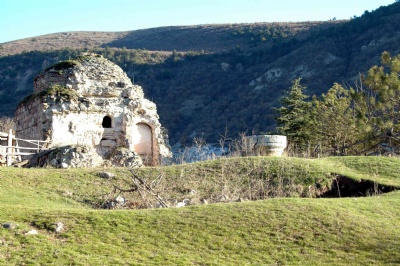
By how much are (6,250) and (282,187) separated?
905 centimetres

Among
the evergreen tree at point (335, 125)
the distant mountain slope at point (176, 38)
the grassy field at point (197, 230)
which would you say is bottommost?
the evergreen tree at point (335, 125)

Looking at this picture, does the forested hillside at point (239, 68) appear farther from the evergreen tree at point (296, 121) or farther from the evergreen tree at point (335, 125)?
the evergreen tree at point (335, 125)

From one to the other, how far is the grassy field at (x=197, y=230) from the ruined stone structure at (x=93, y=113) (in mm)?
8017

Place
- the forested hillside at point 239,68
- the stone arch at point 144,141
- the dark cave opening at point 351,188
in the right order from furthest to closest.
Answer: the forested hillside at point 239,68 < the stone arch at point 144,141 < the dark cave opening at point 351,188

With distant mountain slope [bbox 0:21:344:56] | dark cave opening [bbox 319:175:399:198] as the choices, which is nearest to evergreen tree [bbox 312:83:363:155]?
dark cave opening [bbox 319:175:399:198]

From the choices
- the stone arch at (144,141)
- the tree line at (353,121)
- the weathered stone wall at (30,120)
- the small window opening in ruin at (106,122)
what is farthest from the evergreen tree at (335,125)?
the weathered stone wall at (30,120)

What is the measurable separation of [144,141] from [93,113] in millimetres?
3070

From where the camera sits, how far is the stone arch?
26047 mm

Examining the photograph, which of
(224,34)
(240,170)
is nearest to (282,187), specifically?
(240,170)

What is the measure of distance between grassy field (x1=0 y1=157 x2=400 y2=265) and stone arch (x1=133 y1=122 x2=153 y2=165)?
10.2 metres

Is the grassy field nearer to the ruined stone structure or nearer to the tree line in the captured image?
the ruined stone structure

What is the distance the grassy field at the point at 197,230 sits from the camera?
9.52 m

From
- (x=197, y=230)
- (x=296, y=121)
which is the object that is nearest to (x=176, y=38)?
(x=296, y=121)

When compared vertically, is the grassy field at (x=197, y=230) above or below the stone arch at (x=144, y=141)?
above
